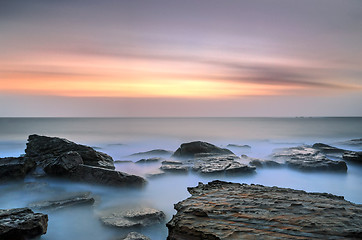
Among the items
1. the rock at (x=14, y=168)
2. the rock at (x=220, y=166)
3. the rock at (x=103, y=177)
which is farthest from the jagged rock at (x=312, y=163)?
the rock at (x=14, y=168)

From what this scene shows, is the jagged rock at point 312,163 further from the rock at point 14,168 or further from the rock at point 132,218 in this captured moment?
the rock at point 14,168

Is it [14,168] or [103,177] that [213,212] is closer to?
[103,177]

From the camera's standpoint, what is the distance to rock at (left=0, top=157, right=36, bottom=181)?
9438mm

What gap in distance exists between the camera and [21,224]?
492 centimetres

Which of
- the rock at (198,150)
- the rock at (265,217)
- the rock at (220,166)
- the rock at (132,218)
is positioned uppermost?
the rock at (265,217)

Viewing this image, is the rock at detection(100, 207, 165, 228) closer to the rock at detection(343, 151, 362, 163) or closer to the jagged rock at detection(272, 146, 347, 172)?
the jagged rock at detection(272, 146, 347, 172)

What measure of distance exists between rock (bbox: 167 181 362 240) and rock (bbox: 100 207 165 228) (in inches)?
62.3

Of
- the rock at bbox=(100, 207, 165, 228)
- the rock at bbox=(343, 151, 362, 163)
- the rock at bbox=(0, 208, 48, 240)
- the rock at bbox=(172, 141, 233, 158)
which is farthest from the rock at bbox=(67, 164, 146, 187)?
the rock at bbox=(343, 151, 362, 163)

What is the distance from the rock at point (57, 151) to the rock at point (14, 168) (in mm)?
726

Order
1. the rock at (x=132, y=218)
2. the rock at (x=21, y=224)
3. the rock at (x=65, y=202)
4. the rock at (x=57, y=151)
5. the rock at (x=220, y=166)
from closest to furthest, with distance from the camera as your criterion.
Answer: the rock at (x=21, y=224) < the rock at (x=132, y=218) < the rock at (x=65, y=202) < the rock at (x=57, y=151) < the rock at (x=220, y=166)

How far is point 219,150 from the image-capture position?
15.4 m

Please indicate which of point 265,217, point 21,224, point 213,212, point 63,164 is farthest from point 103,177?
point 265,217

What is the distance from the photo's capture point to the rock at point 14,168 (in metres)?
9.44

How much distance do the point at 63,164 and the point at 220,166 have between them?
6.28m
